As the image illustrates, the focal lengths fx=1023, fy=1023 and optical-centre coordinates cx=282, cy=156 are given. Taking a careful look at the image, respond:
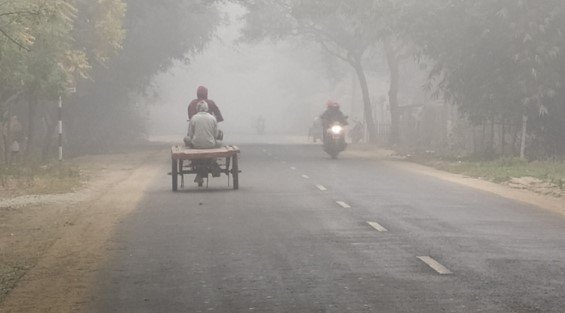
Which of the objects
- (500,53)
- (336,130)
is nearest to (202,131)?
(500,53)

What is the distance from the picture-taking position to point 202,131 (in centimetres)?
2167

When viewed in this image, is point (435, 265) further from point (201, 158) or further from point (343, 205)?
point (201, 158)

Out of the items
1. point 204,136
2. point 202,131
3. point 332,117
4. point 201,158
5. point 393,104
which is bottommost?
point 201,158

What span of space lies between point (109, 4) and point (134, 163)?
5.39 metres

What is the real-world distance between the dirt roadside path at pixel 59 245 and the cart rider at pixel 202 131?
1.58 metres

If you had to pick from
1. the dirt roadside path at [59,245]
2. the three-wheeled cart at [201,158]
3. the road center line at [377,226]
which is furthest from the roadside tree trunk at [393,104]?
the road center line at [377,226]

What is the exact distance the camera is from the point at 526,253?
11.9m

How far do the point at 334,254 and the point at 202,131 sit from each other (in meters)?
10.3

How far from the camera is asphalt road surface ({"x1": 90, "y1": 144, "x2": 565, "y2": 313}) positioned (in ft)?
29.5

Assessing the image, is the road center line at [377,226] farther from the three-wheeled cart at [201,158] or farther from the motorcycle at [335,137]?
the motorcycle at [335,137]

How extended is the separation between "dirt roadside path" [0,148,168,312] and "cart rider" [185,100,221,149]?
158 centimetres

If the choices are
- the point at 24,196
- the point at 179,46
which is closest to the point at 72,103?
the point at 179,46

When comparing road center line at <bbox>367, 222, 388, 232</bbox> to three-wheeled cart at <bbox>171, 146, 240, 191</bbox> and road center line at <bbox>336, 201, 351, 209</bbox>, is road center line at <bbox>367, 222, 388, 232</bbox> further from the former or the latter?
three-wheeled cart at <bbox>171, 146, 240, 191</bbox>

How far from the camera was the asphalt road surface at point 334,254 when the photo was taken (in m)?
8.99
